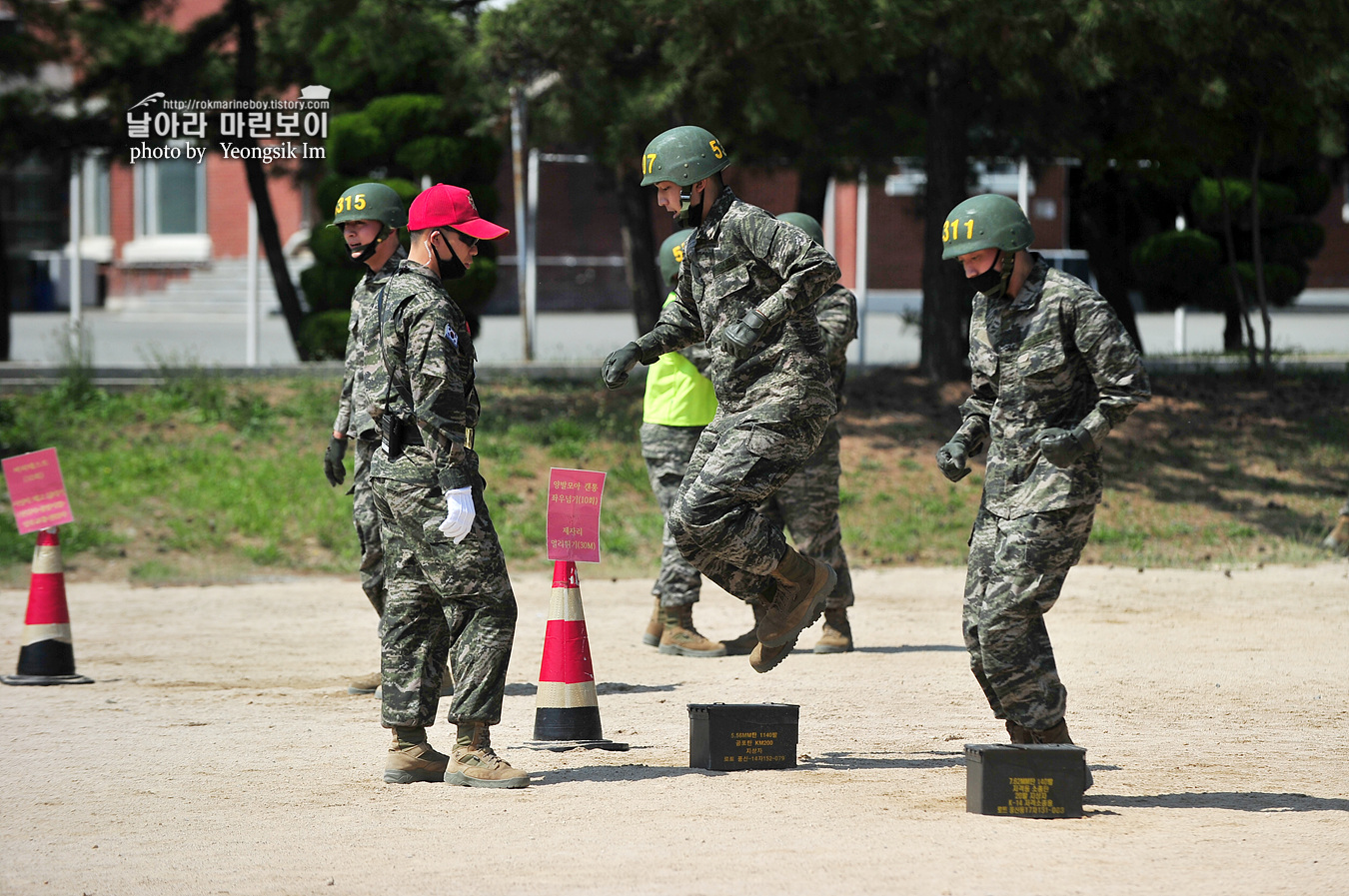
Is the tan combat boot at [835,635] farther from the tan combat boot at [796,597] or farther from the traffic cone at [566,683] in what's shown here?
the tan combat boot at [796,597]

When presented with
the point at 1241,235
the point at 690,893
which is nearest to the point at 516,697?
the point at 690,893

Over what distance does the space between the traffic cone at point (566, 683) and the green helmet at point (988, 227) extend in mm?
2116

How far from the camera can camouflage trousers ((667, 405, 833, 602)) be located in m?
6.07

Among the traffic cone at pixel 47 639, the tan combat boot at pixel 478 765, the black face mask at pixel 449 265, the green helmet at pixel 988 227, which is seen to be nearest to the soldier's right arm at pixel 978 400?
the green helmet at pixel 988 227

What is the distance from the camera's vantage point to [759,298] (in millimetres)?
6215

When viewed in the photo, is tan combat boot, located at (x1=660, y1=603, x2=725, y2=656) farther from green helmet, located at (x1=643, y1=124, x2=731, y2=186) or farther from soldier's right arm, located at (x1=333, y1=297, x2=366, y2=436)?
green helmet, located at (x1=643, y1=124, x2=731, y2=186)

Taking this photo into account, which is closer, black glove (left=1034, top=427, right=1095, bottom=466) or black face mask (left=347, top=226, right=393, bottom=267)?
black glove (left=1034, top=427, right=1095, bottom=466)

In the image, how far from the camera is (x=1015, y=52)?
14125 millimetres

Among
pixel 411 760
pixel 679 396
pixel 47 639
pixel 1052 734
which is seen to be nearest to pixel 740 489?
pixel 1052 734

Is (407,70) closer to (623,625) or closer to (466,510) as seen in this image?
(623,625)

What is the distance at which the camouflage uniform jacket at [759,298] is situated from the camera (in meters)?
6.06

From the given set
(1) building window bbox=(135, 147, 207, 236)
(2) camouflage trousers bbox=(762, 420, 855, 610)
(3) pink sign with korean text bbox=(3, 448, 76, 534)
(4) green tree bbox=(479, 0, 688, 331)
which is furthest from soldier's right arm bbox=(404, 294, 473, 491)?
(1) building window bbox=(135, 147, 207, 236)

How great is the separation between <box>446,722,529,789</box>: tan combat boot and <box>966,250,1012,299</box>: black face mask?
2.46m

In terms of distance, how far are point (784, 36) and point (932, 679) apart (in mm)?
7885
